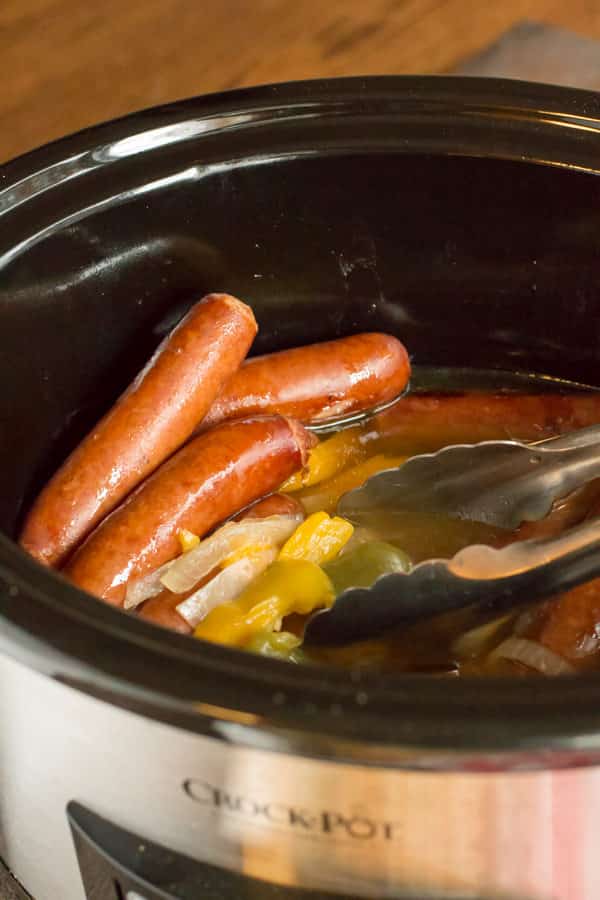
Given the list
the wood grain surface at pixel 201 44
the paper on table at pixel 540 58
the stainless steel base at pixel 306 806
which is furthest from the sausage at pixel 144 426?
the paper on table at pixel 540 58

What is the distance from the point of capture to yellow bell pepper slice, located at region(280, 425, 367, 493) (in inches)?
55.9

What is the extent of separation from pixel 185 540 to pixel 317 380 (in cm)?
28

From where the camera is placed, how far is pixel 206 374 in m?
1.34

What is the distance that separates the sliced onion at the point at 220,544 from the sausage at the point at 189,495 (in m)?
0.02

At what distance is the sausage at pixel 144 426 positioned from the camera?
1.26m

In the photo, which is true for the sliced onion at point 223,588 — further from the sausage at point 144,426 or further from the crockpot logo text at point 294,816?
the crockpot logo text at point 294,816

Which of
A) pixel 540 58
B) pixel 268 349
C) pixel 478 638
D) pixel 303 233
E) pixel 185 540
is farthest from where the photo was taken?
pixel 540 58

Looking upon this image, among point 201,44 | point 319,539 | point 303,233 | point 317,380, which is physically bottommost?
point 319,539

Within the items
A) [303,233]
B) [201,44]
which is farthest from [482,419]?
[201,44]

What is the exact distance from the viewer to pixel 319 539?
1287mm

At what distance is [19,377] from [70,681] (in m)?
0.55

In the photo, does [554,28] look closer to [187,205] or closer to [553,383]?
[553,383]

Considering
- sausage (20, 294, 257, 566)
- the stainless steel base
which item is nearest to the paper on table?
sausage (20, 294, 257, 566)

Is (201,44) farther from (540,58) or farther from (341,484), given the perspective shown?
(341,484)
